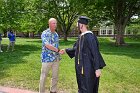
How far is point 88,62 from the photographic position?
6.87 metres

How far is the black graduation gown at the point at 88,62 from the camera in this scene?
6.80 metres

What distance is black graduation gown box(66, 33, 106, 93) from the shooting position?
6.80m

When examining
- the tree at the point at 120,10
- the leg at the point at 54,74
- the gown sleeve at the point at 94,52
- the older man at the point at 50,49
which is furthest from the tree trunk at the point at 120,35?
the gown sleeve at the point at 94,52

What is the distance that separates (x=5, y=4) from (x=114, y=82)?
62.4ft

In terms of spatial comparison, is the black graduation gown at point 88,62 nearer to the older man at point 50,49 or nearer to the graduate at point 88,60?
the graduate at point 88,60

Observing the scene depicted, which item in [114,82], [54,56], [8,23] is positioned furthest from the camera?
[8,23]

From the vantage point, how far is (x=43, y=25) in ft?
163

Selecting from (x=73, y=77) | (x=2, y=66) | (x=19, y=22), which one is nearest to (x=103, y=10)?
(x=19, y=22)

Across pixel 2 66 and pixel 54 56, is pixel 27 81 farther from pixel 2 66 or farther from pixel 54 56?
pixel 2 66

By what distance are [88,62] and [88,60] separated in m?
0.04

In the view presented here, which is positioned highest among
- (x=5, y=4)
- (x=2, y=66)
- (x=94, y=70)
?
(x=5, y=4)

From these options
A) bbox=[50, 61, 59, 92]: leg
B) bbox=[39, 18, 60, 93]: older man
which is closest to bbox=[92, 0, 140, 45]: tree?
bbox=[50, 61, 59, 92]: leg

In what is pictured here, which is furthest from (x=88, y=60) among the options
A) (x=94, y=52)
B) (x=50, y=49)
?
(x=50, y=49)

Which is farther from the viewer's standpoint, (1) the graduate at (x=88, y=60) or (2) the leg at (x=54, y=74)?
(2) the leg at (x=54, y=74)
